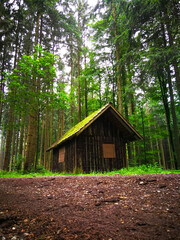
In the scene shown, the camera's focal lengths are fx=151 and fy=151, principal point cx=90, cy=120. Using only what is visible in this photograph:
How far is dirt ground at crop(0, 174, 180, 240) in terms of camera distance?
247 cm

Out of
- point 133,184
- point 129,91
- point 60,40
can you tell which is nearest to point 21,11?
point 60,40

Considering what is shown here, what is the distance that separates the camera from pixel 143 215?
113 inches

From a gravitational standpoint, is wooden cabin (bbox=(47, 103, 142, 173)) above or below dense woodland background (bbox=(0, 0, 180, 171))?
below

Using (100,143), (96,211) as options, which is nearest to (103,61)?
(100,143)

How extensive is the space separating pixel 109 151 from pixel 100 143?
3.09ft

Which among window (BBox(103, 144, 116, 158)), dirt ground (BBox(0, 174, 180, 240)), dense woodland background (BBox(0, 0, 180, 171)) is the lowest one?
dirt ground (BBox(0, 174, 180, 240))

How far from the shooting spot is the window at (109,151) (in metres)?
11.5

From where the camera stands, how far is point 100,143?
11.5 metres

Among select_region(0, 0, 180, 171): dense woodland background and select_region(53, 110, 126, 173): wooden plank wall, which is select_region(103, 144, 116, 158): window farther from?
select_region(0, 0, 180, 171): dense woodland background

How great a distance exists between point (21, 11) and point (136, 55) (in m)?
11.8

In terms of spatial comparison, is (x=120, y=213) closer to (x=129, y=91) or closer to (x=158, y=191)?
(x=158, y=191)

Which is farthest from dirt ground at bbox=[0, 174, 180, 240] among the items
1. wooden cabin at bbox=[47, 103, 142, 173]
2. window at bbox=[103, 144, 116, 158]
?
window at bbox=[103, 144, 116, 158]

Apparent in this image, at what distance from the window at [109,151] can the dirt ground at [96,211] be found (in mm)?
6647

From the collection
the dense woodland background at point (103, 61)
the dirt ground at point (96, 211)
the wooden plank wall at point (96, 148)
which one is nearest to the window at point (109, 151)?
the wooden plank wall at point (96, 148)
